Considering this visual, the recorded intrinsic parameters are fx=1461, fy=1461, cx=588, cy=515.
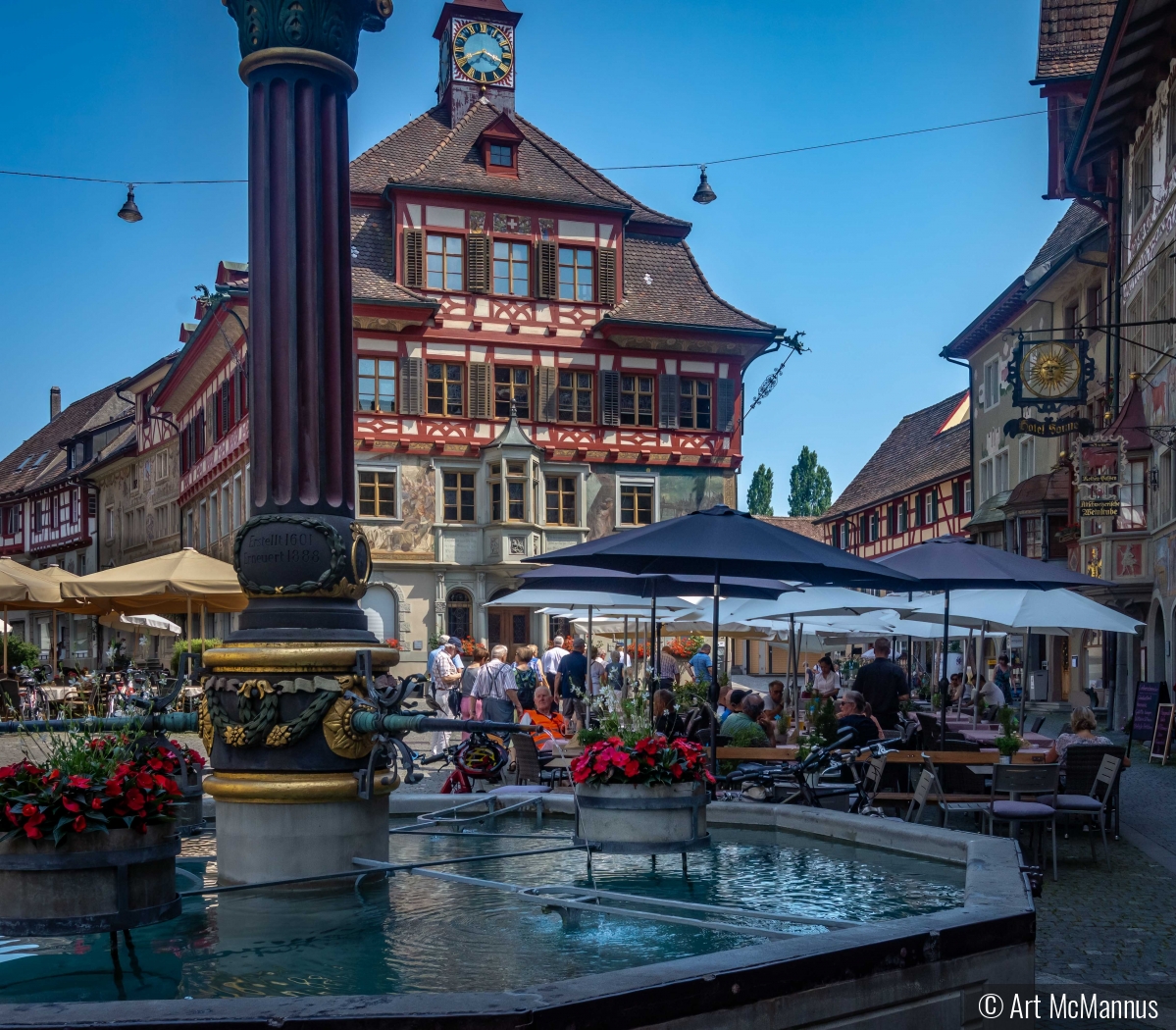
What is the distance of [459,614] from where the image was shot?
39.4m

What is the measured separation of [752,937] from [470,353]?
34.9 m

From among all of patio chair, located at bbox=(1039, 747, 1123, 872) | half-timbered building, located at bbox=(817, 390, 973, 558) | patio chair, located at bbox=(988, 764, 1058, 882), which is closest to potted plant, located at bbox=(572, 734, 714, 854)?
patio chair, located at bbox=(988, 764, 1058, 882)

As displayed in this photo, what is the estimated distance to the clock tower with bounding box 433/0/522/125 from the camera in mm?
44312

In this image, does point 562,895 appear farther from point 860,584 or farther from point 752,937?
Result: point 860,584

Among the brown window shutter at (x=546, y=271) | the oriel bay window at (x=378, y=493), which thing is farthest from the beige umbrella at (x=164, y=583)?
the brown window shutter at (x=546, y=271)

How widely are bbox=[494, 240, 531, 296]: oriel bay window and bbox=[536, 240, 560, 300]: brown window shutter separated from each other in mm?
273

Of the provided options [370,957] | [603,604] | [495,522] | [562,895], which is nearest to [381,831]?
[562,895]

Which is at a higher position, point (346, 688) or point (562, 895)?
point (346, 688)

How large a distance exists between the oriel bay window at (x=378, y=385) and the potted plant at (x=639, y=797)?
107 ft

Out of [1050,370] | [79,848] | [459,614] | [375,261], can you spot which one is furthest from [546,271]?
[79,848]

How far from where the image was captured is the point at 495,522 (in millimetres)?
39125

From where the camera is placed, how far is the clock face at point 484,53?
4447 centimetres

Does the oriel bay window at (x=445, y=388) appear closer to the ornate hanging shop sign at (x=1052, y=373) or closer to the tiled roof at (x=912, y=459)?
the ornate hanging shop sign at (x=1052, y=373)

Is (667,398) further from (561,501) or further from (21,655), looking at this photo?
(21,655)
